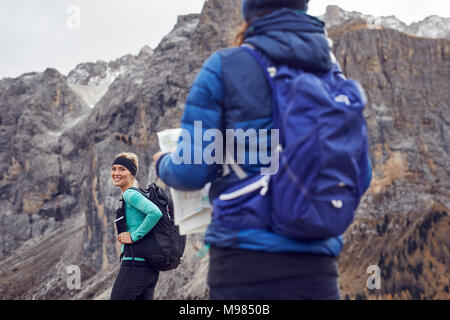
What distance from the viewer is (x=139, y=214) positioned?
470 cm

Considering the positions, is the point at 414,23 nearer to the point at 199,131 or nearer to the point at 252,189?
the point at 199,131

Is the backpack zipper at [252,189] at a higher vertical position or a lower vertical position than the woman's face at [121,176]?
higher

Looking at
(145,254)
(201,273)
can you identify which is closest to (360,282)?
(201,273)

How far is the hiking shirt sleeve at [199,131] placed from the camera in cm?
224

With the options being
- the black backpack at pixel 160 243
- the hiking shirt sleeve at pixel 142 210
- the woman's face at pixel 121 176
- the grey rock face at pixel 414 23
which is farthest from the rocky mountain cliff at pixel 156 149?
the hiking shirt sleeve at pixel 142 210

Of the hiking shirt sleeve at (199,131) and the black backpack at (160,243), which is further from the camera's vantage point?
the black backpack at (160,243)

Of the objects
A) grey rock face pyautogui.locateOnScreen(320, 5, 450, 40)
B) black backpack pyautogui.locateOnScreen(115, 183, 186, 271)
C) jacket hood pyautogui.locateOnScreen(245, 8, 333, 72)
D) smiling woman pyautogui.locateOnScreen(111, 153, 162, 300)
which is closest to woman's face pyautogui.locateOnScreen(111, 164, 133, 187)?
smiling woman pyautogui.locateOnScreen(111, 153, 162, 300)

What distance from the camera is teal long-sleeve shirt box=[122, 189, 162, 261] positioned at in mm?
4523

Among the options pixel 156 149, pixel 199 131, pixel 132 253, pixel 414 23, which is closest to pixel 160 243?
pixel 132 253

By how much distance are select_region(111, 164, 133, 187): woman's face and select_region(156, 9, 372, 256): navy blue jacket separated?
2698 mm

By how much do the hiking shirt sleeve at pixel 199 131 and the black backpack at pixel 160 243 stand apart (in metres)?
2.37

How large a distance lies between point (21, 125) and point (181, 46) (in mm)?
30081

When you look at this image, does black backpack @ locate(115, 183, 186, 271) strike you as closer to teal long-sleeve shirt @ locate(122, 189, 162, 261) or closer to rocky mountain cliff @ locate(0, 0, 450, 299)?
teal long-sleeve shirt @ locate(122, 189, 162, 261)

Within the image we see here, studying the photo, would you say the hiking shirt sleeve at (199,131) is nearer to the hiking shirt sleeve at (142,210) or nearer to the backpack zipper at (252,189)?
the backpack zipper at (252,189)
